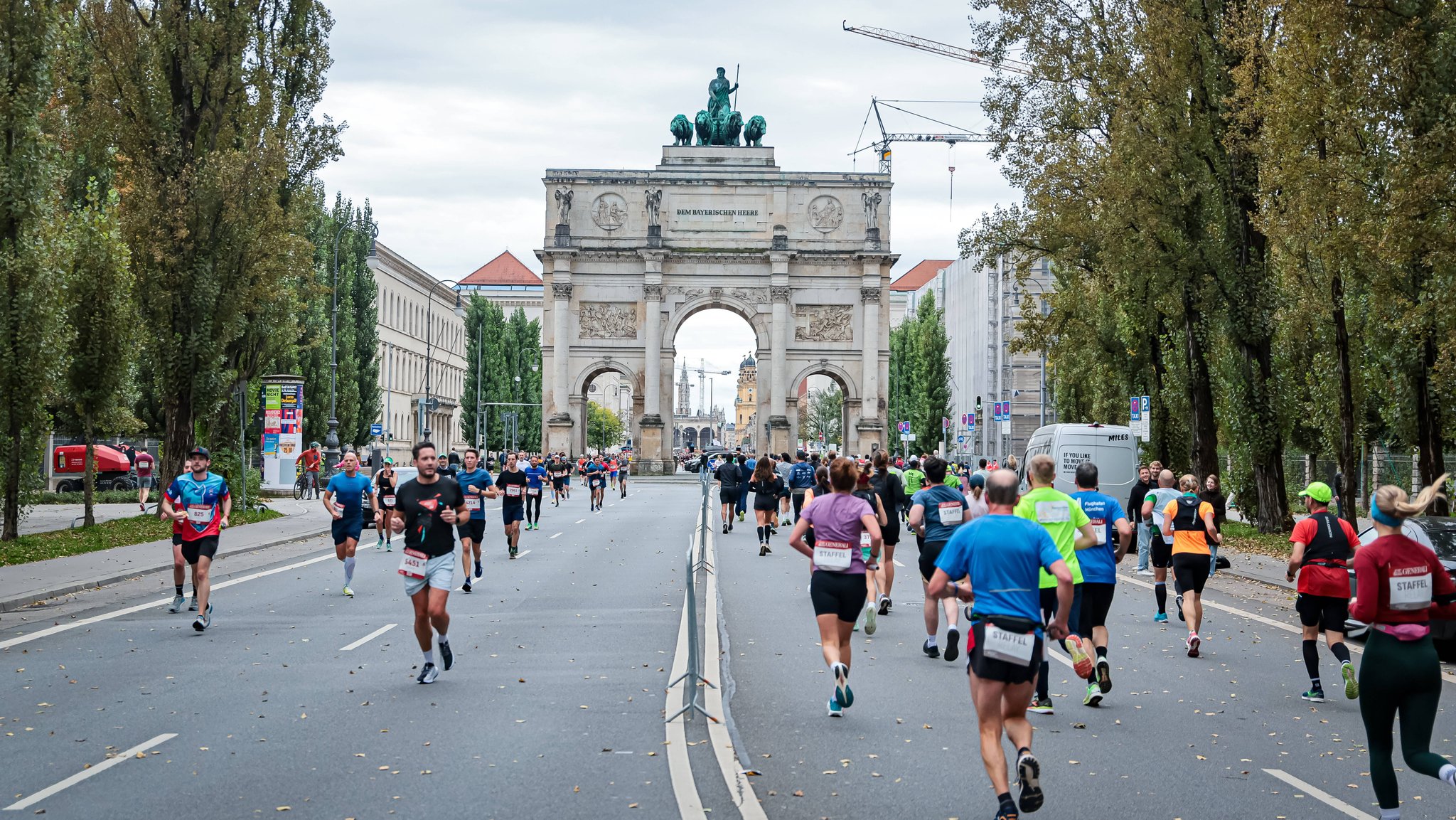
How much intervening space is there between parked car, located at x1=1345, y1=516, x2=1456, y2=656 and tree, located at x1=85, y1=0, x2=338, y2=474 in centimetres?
2481

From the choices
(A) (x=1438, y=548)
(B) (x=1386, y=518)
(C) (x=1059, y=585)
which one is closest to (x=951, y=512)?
(A) (x=1438, y=548)

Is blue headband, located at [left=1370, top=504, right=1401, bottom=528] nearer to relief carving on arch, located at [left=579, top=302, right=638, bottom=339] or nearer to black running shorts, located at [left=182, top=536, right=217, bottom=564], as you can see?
black running shorts, located at [left=182, top=536, right=217, bottom=564]

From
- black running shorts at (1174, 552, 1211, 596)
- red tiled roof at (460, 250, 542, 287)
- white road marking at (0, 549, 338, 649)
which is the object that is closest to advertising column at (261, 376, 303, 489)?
white road marking at (0, 549, 338, 649)

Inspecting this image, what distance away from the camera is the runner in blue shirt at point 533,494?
3306 cm

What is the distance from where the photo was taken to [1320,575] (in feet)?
35.9

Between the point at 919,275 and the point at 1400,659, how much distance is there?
17551 cm

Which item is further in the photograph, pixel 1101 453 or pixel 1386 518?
pixel 1101 453

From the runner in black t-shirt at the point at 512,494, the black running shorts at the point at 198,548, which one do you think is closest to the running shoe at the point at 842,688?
the black running shorts at the point at 198,548

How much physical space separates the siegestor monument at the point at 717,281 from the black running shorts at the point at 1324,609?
68.2m

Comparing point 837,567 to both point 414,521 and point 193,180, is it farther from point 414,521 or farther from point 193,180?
point 193,180

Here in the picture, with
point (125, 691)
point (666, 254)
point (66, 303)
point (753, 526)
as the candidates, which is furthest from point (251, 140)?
point (666, 254)

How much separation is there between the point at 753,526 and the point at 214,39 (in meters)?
17.2

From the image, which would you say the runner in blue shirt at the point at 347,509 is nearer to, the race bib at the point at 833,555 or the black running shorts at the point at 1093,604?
the race bib at the point at 833,555

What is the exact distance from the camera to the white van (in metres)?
30.2
